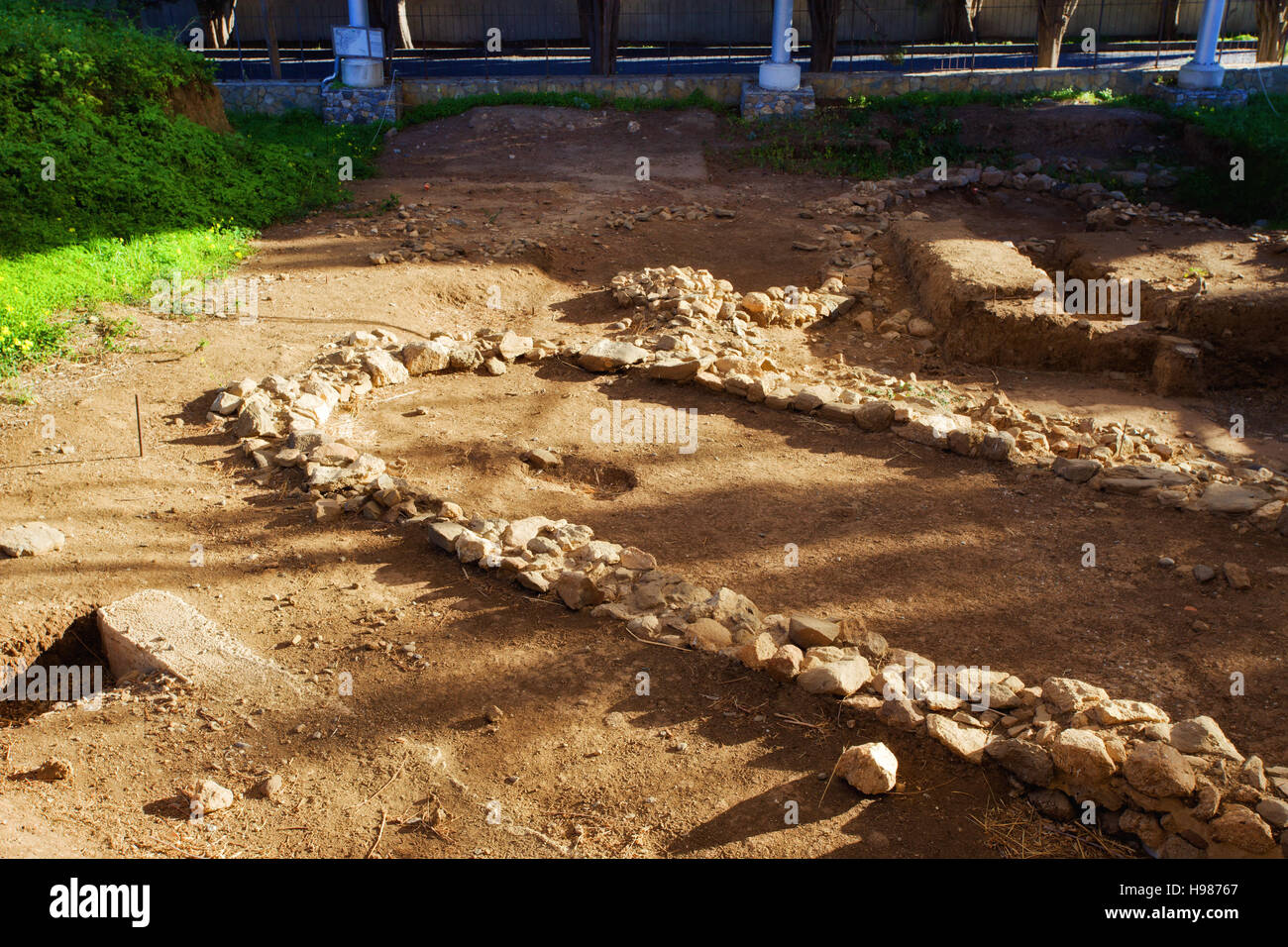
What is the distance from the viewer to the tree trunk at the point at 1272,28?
63.9 ft

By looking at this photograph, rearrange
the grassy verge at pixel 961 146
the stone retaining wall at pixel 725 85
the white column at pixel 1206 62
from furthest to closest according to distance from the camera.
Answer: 1. the stone retaining wall at pixel 725 85
2. the white column at pixel 1206 62
3. the grassy verge at pixel 961 146

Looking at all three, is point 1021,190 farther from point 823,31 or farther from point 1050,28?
point 1050,28

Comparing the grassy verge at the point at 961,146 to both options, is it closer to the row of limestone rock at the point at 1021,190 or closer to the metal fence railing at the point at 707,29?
the row of limestone rock at the point at 1021,190

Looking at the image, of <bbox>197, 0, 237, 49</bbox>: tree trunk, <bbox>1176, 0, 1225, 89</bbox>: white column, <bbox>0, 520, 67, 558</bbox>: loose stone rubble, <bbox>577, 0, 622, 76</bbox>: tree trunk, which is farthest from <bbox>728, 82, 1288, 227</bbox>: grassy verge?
<bbox>197, 0, 237, 49</bbox>: tree trunk

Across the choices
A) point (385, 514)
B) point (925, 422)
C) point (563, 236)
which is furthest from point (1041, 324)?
point (385, 514)

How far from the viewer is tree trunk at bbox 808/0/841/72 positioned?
60.8ft

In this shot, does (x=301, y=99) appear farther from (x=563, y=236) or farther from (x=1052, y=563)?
(x=1052, y=563)

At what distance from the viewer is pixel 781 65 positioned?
17.4 metres

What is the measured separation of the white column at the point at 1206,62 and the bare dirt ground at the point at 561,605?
9.67 metres

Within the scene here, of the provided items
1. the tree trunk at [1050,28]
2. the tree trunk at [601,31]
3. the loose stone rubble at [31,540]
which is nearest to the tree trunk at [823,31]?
the tree trunk at [601,31]

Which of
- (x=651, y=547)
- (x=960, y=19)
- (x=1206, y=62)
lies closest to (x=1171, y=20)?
(x=960, y=19)

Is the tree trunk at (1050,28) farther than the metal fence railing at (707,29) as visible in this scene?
No

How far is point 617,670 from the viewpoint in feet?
16.0

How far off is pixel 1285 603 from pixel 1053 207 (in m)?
9.98
